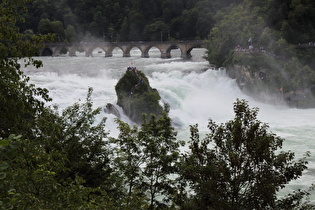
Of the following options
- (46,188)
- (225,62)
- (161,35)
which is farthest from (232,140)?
(161,35)

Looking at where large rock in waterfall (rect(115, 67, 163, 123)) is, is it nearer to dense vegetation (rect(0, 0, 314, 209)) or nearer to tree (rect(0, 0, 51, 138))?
dense vegetation (rect(0, 0, 314, 209))

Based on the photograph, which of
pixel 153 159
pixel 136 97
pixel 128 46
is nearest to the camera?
pixel 153 159

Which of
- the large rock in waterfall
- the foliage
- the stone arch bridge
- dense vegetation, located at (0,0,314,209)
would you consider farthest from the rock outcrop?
the stone arch bridge

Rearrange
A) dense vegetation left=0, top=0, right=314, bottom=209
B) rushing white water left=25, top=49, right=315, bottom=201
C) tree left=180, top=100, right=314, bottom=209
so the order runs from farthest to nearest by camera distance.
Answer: rushing white water left=25, top=49, right=315, bottom=201 → tree left=180, top=100, right=314, bottom=209 → dense vegetation left=0, top=0, right=314, bottom=209

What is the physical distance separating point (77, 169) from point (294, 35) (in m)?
50.4

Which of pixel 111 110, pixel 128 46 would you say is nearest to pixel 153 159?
pixel 111 110

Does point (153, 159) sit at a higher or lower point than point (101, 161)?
higher

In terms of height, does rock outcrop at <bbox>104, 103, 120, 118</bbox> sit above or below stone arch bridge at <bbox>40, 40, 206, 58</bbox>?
below

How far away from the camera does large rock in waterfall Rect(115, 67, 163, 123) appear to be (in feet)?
116

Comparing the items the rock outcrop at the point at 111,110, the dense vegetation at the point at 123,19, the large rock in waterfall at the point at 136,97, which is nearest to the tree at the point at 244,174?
the large rock in waterfall at the point at 136,97

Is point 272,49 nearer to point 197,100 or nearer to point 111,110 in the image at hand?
point 197,100

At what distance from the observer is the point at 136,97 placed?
118 ft

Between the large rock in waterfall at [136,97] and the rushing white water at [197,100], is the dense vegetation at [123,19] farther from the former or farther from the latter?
the large rock in waterfall at [136,97]

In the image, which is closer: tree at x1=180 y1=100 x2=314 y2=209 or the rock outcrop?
tree at x1=180 y1=100 x2=314 y2=209
